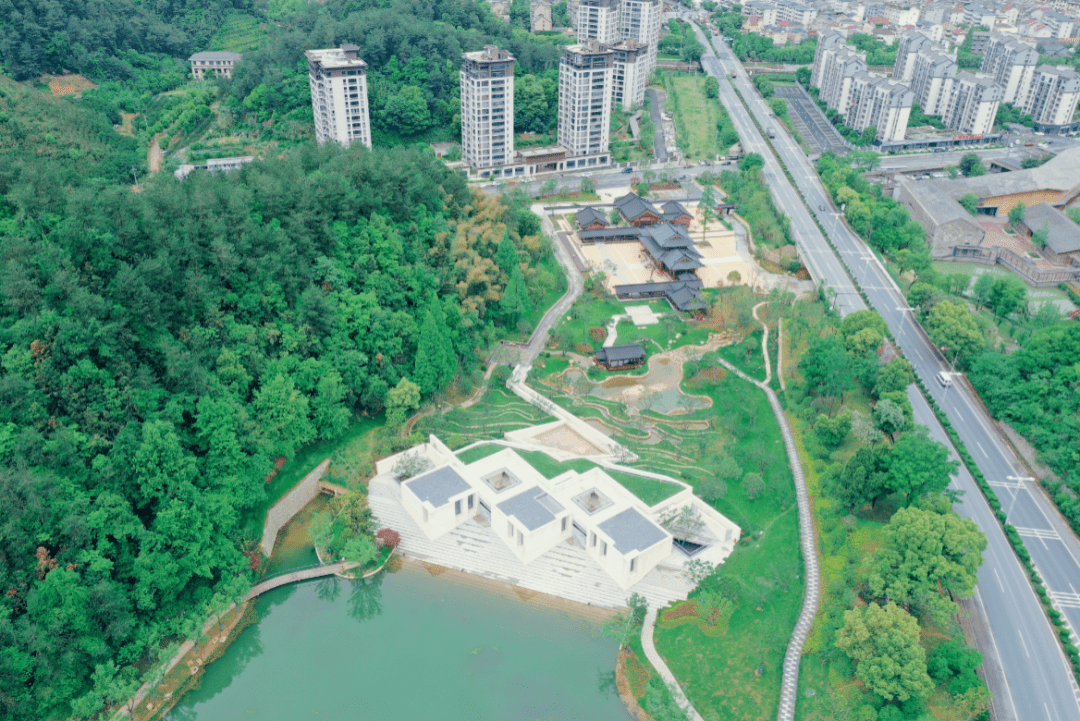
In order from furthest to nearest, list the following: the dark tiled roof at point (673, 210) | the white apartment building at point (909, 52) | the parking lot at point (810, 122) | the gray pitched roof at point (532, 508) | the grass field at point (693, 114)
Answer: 1. the white apartment building at point (909, 52)
2. the parking lot at point (810, 122)
3. the grass field at point (693, 114)
4. the dark tiled roof at point (673, 210)
5. the gray pitched roof at point (532, 508)

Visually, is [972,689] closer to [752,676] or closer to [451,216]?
[752,676]

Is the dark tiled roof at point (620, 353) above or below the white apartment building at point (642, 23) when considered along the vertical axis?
below

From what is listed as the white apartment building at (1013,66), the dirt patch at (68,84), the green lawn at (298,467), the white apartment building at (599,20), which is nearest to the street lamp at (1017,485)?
the green lawn at (298,467)

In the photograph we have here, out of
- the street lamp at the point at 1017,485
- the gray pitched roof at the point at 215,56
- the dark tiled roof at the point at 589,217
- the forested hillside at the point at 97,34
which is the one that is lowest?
the street lamp at the point at 1017,485

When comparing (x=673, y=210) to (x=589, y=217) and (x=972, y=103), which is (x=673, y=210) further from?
(x=972, y=103)

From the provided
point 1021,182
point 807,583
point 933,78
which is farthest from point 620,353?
point 933,78

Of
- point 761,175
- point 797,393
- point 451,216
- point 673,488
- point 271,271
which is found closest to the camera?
point 673,488

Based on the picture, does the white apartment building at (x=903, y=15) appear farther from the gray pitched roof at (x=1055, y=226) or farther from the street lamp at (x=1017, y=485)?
the street lamp at (x=1017, y=485)

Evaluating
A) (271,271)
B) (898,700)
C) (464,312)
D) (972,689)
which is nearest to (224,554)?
(271,271)
